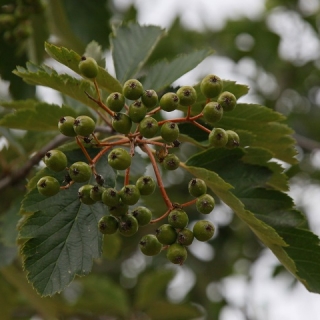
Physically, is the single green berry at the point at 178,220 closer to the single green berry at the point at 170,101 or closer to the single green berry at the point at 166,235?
the single green berry at the point at 166,235

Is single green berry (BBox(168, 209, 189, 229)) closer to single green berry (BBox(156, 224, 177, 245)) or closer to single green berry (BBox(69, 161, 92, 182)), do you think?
single green berry (BBox(156, 224, 177, 245))

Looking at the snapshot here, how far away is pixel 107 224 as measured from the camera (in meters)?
1.77

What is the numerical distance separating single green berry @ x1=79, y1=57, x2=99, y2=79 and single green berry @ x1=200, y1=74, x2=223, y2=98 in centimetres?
35

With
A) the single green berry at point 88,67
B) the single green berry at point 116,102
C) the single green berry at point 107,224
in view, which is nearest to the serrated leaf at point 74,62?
the single green berry at point 88,67

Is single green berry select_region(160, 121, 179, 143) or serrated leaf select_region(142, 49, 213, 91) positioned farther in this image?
serrated leaf select_region(142, 49, 213, 91)

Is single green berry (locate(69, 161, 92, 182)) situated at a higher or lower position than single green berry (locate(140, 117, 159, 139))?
lower

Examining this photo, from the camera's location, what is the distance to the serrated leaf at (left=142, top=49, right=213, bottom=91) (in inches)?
85.5

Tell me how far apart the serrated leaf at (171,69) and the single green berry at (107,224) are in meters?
0.58

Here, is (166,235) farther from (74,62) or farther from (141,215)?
(74,62)

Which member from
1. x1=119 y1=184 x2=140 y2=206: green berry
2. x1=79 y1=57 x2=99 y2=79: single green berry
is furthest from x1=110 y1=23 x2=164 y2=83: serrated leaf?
x1=119 y1=184 x2=140 y2=206: green berry

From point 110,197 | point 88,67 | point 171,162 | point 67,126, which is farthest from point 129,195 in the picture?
point 88,67

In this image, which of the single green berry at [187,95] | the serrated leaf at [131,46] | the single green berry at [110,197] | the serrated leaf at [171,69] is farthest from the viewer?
the serrated leaf at [131,46]

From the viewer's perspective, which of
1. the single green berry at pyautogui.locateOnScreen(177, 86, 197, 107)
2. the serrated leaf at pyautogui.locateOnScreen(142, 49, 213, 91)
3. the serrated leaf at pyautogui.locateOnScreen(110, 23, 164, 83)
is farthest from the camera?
the serrated leaf at pyautogui.locateOnScreen(110, 23, 164, 83)

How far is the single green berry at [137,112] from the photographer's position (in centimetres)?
177
